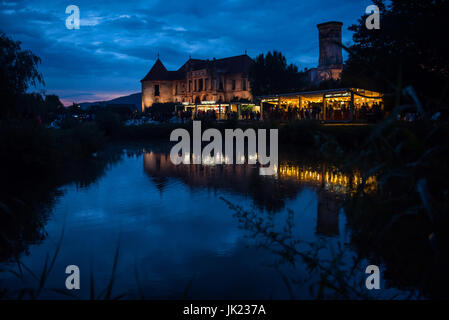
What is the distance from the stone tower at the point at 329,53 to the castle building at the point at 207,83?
14.1m

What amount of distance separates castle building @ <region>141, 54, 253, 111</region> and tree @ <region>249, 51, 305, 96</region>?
530 cm

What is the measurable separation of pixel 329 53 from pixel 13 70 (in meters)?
50.3

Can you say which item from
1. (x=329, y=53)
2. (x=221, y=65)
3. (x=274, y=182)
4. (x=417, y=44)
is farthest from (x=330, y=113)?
(x=221, y=65)

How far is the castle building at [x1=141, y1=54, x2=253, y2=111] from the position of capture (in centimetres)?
6388

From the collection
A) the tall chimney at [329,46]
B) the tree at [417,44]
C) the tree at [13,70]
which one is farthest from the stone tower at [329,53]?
the tree at [13,70]

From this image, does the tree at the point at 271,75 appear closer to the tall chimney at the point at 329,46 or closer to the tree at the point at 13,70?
the tall chimney at the point at 329,46

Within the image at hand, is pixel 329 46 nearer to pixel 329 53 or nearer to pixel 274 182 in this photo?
pixel 329 53

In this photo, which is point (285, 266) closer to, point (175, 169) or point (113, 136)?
point (175, 169)

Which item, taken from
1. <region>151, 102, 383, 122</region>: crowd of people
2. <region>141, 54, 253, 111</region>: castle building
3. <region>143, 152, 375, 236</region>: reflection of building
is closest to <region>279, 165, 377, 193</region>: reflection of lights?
<region>143, 152, 375, 236</region>: reflection of building

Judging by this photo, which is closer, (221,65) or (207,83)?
(207,83)

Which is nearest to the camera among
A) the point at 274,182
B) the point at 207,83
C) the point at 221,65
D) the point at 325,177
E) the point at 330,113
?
the point at 274,182

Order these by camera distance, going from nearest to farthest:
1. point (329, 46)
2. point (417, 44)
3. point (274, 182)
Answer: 1. point (274, 182)
2. point (417, 44)
3. point (329, 46)

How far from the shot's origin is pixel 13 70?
17828 millimetres

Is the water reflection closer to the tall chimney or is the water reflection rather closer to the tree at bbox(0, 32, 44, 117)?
the tree at bbox(0, 32, 44, 117)
